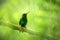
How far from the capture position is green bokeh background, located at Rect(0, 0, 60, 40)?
5.49ft

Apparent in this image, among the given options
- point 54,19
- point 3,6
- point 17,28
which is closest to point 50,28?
point 54,19

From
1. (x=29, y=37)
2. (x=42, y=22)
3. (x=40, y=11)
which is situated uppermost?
(x=40, y=11)

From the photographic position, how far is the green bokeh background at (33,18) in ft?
5.49

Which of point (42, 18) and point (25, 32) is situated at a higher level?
point (42, 18)

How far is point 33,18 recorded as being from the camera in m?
1.71

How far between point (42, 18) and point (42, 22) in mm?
45

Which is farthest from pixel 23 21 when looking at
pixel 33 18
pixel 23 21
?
pixel 33 18

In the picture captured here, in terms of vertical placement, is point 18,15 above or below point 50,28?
above

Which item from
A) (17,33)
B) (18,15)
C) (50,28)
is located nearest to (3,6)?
(18,15)

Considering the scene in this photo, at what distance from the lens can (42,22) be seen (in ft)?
5.61

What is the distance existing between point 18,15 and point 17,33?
0.65 feet

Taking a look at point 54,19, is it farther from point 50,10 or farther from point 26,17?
point 26,17

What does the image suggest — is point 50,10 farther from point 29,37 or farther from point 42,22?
point 29,37

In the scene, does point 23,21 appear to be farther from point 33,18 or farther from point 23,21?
point 33,18
